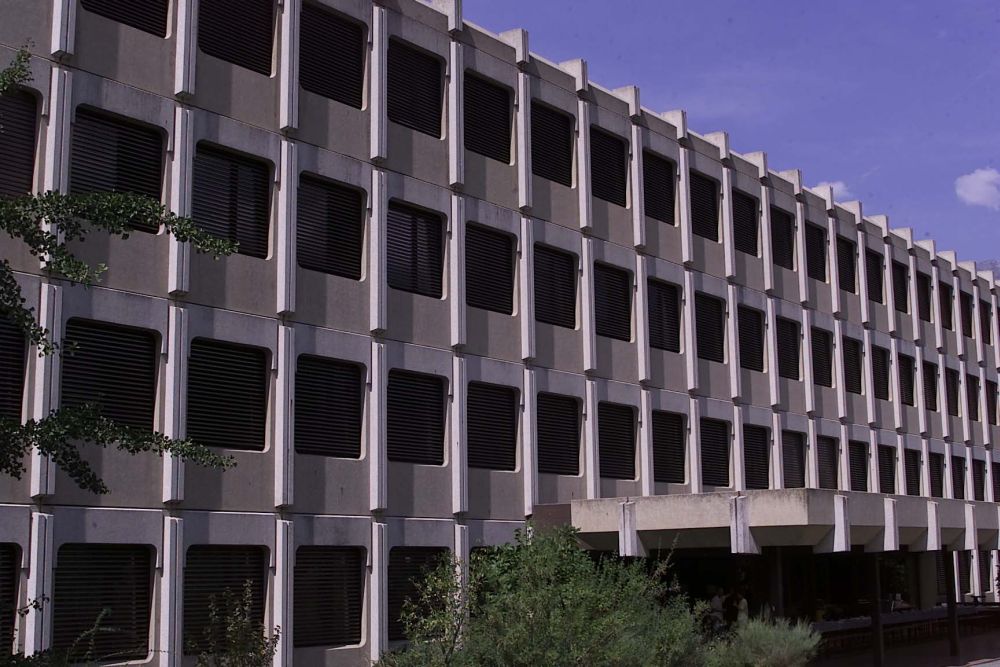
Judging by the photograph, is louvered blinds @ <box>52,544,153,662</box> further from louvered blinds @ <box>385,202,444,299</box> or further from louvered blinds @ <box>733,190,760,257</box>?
louvered blinds @ <box>733,190,760,257</box>

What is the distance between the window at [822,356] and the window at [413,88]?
56.6 feet

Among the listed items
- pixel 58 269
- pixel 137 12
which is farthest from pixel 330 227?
pixel 58 269

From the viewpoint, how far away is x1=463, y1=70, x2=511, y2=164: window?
27.0 metres

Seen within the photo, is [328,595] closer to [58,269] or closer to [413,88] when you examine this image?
[413,88]

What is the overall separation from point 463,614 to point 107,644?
596cm

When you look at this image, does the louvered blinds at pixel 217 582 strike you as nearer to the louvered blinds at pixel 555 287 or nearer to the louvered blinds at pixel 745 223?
the louvered blinds at pixel 555 287

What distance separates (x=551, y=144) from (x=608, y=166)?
2263 mm

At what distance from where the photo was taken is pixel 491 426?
87.1ft

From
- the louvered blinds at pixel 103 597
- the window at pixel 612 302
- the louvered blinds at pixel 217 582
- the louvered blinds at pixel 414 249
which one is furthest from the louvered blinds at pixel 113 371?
the window at pixel 612 302

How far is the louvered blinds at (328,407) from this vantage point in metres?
22.5

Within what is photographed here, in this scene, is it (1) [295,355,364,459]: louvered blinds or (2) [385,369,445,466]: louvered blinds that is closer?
(1) [295,355,364,459]: louvered blinds

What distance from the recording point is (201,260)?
20.8m

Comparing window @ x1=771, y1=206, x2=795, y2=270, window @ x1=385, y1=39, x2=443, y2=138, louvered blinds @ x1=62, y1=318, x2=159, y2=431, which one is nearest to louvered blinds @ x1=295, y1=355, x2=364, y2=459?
louvered blinds @ x1=62, y1=318, x2=159, y2=431

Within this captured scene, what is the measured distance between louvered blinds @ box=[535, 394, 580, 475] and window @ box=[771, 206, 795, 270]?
11.3 m
